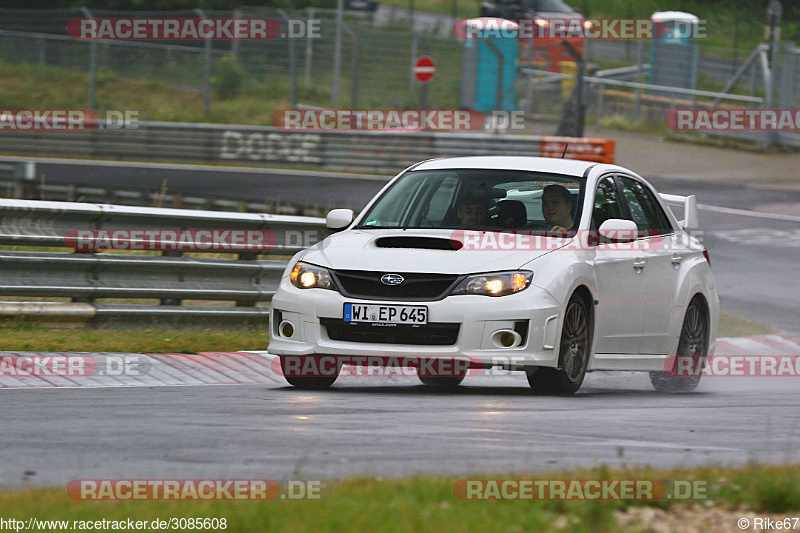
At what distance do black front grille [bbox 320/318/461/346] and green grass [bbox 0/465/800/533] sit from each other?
2968 mm

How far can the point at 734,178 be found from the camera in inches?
1123

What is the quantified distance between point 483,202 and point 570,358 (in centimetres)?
129

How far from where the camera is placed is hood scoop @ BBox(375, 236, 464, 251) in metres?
8.65

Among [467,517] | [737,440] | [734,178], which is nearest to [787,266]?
[734,178]

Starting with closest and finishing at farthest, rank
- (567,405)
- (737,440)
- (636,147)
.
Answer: (737,440)
(567,405)
(636,147)

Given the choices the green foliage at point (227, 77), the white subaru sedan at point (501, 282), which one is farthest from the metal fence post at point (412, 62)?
the white subaru sedan at point (501, 282)

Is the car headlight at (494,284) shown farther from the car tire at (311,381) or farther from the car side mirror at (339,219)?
the car side mirror at (339,219)

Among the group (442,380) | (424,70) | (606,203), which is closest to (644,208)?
(606,203)

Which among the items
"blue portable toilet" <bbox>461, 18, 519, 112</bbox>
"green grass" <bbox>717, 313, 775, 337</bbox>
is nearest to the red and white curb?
"green grass" <bbox>717, 313, 775, 337</bbox>

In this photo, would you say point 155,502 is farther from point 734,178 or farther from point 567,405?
point 734,178

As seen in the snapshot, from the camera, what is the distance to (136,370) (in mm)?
9508

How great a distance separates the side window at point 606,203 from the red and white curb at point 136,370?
184 centimetres

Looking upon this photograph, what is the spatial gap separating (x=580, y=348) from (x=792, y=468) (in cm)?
315

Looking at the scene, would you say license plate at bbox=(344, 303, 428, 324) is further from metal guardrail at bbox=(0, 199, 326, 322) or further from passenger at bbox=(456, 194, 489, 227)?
metal guardrail at bbox=(0, 199, 326, 322)
